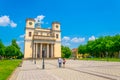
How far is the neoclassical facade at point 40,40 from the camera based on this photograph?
8712cm

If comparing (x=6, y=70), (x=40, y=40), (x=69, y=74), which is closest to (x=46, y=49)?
(x=40, y=40)

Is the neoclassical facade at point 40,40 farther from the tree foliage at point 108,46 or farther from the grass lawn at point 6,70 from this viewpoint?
the grass lawn at point 6,70

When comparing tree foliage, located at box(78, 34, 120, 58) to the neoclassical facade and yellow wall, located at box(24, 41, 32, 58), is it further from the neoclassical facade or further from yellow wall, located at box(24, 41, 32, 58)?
yellow wall, located at box(24, 41, 32, 58)

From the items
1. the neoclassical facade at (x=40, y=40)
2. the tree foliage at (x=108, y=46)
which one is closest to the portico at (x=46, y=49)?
the neoclassical facade at (x=40, y=40)

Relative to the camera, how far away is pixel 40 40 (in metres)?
87.0

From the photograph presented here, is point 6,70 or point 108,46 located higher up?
point 108,46

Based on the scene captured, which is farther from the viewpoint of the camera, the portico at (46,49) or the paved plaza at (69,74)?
the portico at (46,49)

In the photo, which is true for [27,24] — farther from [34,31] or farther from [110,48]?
[110,48]

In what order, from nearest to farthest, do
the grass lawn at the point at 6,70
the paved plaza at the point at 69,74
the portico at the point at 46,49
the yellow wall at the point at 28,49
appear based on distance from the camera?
the paved plaza at the point at 69,74, the grass lawn at the point at 6,70, the yellow wall at the point at 28,49, the portico at the point at 46,49

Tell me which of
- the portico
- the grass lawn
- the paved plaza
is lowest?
the paved plaza

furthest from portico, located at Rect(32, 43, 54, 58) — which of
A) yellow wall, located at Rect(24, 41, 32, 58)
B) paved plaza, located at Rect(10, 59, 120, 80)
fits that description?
paved plaza, located at Rect(10, 59, 120, 80)

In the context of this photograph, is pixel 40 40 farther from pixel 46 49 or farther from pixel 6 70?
→ pixel 6 70

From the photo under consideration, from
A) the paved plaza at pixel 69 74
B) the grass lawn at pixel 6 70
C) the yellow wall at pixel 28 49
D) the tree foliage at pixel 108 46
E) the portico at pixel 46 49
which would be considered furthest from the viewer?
the portico at pixel 46 49

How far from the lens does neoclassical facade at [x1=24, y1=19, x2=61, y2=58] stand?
286 ft
